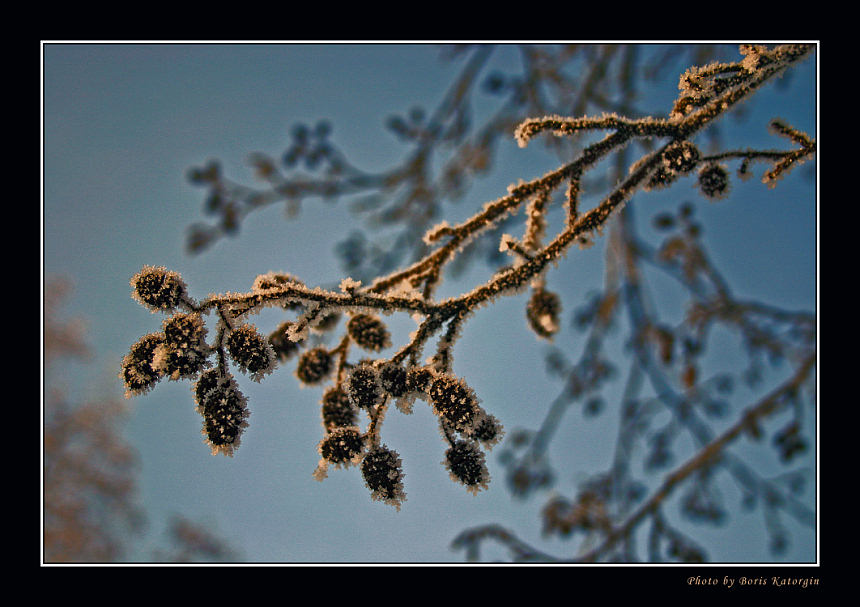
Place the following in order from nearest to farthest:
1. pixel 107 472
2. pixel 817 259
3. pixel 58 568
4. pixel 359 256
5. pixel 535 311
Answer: pixel 535 311
pixel 817 259
pixel 58 568
pixel 359 256
pixel 107 472

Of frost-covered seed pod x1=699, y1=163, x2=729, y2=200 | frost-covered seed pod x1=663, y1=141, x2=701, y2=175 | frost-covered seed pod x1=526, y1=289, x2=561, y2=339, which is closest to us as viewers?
frost-covered seed pod x1=663, y1=141, x2=701, y2=175

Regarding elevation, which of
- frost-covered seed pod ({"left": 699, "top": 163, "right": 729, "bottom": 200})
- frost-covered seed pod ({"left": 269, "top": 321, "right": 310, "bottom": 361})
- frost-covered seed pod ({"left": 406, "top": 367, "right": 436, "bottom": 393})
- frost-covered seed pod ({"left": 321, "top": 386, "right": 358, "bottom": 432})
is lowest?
frost-covered seed pod ({"left": 321, "top": 386, "right": 358, "bottom": 432})

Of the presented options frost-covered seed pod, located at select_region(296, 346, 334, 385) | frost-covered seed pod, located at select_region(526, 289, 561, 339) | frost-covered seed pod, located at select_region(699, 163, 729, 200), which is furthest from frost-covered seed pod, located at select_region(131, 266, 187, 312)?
frost-covered seed pod, located at select_region(699, 163, 729, 200)

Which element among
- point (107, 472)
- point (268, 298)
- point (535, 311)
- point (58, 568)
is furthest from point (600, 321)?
point (107, 472)

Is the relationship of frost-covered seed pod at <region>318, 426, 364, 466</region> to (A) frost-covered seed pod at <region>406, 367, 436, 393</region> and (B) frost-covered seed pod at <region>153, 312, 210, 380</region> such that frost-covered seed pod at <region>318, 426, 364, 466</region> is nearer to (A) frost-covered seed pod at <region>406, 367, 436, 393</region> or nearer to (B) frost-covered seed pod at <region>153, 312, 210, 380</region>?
(A) frost-covered seed pod at <region>406, 367, 436, 393</region>

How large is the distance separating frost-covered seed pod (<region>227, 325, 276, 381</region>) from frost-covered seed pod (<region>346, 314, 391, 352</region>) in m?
0.38

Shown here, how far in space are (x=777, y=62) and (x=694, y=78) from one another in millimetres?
215

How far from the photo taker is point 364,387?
95 cm

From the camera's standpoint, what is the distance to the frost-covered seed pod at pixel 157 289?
91cm

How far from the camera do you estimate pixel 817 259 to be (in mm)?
1786

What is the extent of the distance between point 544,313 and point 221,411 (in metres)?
0.98

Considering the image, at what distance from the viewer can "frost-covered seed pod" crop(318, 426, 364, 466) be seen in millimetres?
964

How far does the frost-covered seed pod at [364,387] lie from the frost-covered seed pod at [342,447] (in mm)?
68

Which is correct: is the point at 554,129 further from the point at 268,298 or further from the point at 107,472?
the point at 107,472
